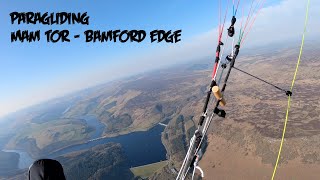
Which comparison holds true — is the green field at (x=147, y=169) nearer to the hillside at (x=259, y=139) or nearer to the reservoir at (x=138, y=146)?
the reservoir at (x=138, y=146)

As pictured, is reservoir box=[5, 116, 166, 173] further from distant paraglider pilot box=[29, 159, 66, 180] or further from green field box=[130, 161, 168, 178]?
distant paraglider pilot box=[29, 159, 66, 180]

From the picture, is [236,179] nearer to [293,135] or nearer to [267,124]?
[293,135]

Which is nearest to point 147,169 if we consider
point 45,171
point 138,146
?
point 138,146

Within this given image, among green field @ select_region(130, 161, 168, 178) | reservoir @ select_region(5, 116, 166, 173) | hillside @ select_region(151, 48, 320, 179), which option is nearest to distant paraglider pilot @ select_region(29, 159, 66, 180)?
hillside @ select_region(151, 48, 320, 179)

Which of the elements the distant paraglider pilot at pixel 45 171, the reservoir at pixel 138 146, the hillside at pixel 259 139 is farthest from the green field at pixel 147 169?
the distant paraglider pilot at pixel 45 171

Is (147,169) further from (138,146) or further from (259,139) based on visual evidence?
(259,139)

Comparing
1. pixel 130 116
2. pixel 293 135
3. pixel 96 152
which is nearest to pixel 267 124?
pixel 293 135

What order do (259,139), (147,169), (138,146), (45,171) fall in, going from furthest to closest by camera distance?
(138,146)
(259,139)
(147,169)
(45,171)
